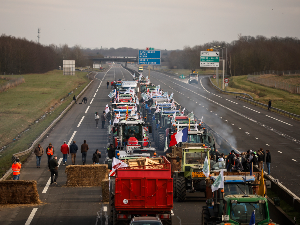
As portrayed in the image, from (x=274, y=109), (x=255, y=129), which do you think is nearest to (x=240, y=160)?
(x=255, y=129)

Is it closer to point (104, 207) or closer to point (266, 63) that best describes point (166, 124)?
point (104, 207)

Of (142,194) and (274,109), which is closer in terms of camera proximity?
(142,194)

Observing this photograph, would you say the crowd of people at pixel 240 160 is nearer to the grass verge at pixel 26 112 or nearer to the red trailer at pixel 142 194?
the red trailer at pixel 142 194

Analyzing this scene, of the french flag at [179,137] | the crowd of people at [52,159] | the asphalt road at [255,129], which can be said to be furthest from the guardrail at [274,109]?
the crowd of people at [52,159]

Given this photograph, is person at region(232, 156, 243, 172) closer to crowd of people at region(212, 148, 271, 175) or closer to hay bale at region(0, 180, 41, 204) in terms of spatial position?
crowd of people at region(212, 148, 271, 175)

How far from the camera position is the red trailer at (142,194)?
14836 mm

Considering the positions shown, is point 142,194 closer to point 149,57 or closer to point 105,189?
point 105,189

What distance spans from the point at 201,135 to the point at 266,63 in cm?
10940

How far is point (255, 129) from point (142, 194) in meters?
31.5

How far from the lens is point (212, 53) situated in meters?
75.1

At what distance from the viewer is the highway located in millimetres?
18125

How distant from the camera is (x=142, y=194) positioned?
14.9 m

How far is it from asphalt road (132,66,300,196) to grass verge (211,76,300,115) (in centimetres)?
440

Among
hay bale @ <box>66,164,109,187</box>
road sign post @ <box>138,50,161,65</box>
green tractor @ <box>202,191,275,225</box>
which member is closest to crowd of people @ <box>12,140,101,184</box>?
hay bale @ <box>66,164,109,187</box>
